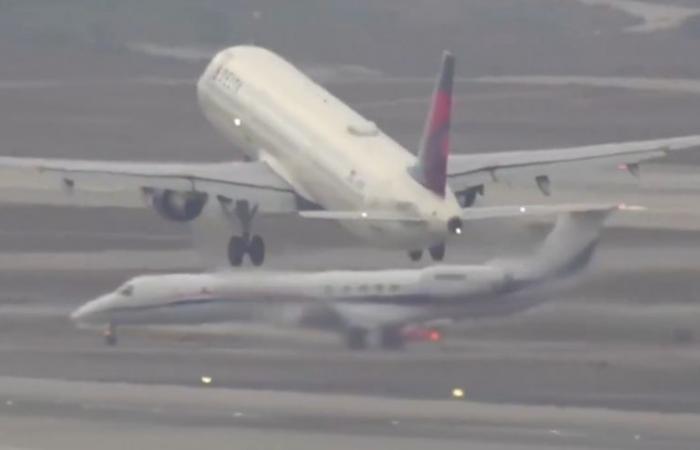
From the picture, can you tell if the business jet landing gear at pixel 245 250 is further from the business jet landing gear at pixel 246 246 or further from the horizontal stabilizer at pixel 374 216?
the horizontal stabilizer at pixel 374 216

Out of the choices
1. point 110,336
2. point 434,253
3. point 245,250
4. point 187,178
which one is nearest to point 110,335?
point 110,336

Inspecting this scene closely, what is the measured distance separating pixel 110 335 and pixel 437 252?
9505 mm

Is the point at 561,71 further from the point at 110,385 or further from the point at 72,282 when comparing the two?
the point at 110,385

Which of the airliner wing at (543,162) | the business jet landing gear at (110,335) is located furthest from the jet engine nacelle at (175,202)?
the business jet landing gear at (110,335)

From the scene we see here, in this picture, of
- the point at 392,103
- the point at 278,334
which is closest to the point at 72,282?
the point at 278,334

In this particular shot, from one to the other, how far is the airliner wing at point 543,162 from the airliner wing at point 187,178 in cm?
439

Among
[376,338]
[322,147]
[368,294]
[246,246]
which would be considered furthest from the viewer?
[246,246]

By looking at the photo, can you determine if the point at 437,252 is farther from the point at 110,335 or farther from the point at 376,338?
the point at 110,335

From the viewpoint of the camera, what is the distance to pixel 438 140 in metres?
64.5

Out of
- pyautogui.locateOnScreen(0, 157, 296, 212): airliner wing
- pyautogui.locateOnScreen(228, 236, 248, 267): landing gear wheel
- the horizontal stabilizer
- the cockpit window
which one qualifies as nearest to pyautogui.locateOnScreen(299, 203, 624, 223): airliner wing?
the horizontal stabilizer

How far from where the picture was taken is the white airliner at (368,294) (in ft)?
195

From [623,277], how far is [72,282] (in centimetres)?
1307

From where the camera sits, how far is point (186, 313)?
61.4 metres

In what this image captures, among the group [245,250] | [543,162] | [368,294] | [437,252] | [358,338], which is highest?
[543,162]
